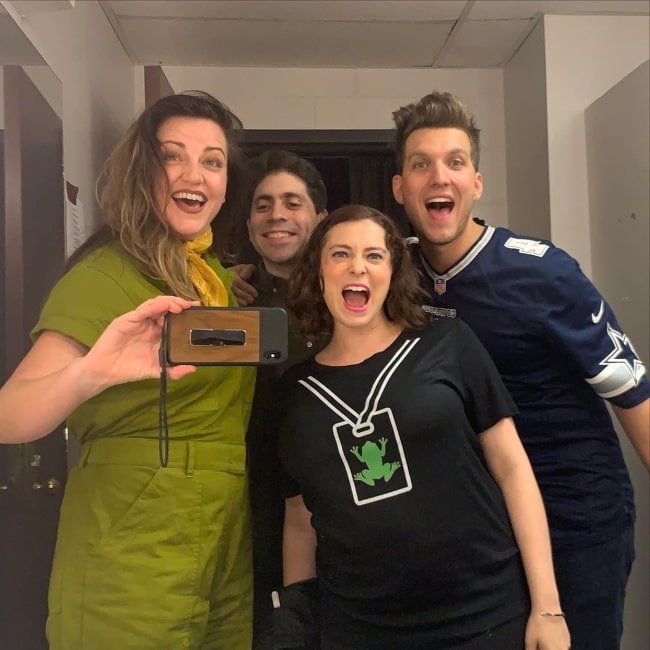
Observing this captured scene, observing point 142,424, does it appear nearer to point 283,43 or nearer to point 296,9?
point 296,9

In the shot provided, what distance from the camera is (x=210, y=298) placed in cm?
106

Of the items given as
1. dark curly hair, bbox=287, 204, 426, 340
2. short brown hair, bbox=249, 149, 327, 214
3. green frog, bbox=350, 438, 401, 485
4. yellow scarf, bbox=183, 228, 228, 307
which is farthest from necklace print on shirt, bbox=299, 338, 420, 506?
short brown hair, bbox=249, 149, 327, 214

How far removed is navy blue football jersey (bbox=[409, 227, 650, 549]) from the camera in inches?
45.1

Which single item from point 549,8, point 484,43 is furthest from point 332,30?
point 549,8

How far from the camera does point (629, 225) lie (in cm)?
168

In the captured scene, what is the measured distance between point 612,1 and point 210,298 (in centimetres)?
150

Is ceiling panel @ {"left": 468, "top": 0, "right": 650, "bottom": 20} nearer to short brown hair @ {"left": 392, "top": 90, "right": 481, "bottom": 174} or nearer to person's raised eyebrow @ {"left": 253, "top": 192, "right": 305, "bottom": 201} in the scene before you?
short brown hair @ {"left": 392, "top": 90, "right": 481, "bottom": 174}

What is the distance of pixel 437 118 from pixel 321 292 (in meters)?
0.40

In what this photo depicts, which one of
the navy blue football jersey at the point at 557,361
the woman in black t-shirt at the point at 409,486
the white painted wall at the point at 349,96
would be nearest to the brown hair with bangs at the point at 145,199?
the woman in black t-shirt at the point at 409,486

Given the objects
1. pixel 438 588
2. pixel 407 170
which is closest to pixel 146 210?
pixel 407 170

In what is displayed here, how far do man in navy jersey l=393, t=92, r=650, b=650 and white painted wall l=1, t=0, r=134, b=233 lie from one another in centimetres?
73

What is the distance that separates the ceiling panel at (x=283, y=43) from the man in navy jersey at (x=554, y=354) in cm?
78

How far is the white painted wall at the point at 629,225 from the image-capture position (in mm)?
1621

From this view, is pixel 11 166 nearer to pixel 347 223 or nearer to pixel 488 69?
pixel 347 223
